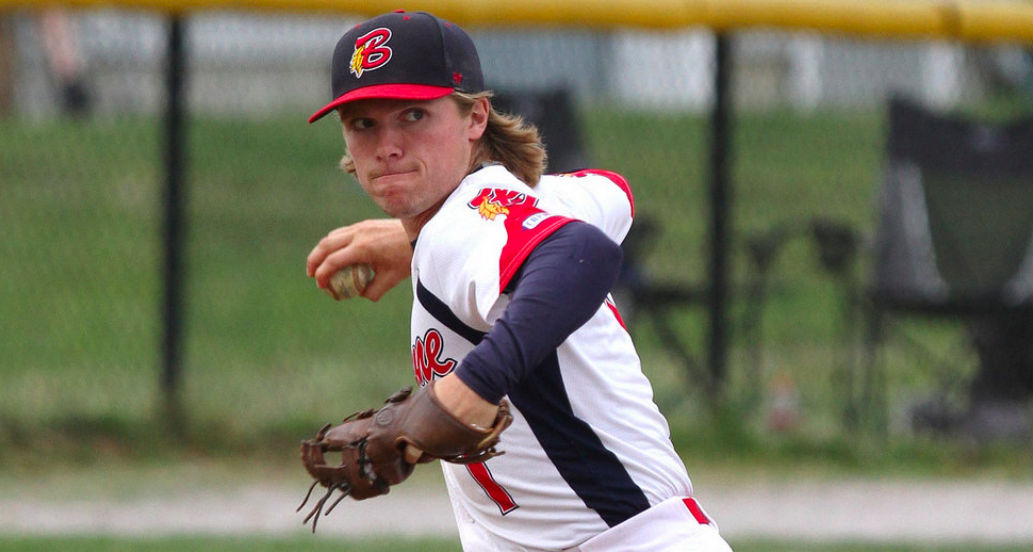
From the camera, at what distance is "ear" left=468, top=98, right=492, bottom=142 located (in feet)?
9.25

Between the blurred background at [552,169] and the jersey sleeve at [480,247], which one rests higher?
the blurred background at [552,169]

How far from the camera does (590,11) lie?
25.0ft

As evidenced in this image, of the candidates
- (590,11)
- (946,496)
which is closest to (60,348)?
(590,11)

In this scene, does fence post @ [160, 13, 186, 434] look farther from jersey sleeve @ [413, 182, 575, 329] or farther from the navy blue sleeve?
the navy blue sleeve

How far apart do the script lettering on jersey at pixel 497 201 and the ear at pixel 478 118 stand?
244 millimetres

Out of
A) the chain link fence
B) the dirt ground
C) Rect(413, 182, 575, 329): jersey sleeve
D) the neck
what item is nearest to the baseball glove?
Rect(413, 182, 575, 329): jersey sleeve

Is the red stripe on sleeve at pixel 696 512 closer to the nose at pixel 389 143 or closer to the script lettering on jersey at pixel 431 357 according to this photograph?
the script lettering on jersey at pixel 431 357

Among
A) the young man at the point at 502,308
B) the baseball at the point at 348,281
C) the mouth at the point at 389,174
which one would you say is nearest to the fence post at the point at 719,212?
the baseball at the point at 348,281

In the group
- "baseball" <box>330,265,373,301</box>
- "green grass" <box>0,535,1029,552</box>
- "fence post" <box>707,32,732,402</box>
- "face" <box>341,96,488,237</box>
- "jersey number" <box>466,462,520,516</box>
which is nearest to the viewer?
"face" <box>341,96,488,237</box>

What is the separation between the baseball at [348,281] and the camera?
318 cm

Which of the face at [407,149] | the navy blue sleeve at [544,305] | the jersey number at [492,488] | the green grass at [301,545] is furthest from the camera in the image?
the green grass at [301,545]

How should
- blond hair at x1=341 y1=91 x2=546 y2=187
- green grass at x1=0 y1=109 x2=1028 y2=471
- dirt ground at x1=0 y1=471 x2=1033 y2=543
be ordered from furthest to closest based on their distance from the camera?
green grass at x1=0 y1=109 x2=1028 y2=471
dirt ground at x1=0 y1=471 x2=1033 y2=543
blond hair at x1=341 y1=91 x2=546 y2=187

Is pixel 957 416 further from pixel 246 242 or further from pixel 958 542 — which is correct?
pixel 246 242

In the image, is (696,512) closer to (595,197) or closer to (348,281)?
(595,197)
